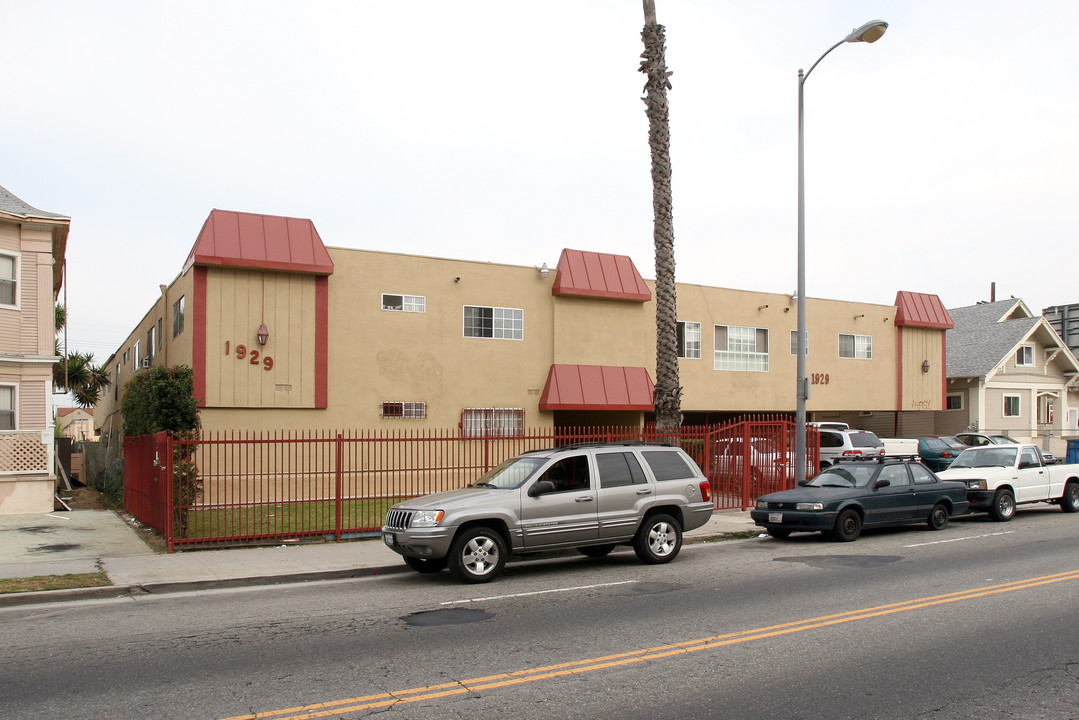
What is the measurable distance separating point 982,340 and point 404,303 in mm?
29651

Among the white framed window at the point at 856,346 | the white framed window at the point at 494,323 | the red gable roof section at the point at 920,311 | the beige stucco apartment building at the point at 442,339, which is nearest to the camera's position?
the beige stucco apartment building at the point at 442,339

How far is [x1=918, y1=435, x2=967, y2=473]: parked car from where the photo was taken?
28.9 metres

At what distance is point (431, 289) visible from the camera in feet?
76.6

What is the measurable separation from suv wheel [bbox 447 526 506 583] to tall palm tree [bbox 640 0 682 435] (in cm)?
792

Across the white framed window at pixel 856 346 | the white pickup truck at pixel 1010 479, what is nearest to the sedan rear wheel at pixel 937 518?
the white pickup truck at pixel 1010 479

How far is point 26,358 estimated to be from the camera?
64.7ft

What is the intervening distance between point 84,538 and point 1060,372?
139 ft

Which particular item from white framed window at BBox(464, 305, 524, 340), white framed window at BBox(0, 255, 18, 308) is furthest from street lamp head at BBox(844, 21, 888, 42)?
white framed window at BBox(0, 255, 18, 308)

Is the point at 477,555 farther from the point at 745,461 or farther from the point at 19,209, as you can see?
the point at 19,209

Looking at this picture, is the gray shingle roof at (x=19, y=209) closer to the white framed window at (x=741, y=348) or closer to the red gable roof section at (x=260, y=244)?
the red gable roof section at (x=260, y=244)

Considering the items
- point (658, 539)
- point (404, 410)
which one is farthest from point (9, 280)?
point (658, 539)

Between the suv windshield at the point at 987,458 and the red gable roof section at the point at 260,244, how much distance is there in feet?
50.8

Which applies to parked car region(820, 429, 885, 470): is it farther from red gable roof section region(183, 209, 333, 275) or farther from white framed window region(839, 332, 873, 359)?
red gable roof section region(183, 209, 333, 275)

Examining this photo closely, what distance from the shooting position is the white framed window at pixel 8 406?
1975 cm
